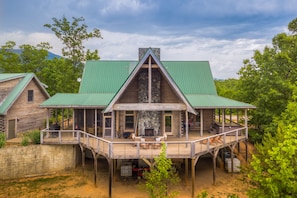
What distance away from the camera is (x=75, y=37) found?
114 ft

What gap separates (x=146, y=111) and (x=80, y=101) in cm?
574

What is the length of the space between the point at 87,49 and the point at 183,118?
72.8 feet

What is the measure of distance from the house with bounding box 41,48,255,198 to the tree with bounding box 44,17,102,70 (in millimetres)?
12142

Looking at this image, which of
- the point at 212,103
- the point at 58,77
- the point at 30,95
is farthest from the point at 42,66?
the point at 212,103

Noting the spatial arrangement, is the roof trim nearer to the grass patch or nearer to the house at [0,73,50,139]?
the grass patch

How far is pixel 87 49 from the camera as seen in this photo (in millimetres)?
35062

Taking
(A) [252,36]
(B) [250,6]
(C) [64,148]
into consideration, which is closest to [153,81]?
(C) [64,148]

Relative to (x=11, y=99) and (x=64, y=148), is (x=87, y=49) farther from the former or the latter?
(x=64, y=148)

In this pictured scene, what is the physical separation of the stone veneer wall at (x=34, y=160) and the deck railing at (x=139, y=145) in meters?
0.73

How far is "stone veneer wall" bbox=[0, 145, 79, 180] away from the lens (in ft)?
50.9

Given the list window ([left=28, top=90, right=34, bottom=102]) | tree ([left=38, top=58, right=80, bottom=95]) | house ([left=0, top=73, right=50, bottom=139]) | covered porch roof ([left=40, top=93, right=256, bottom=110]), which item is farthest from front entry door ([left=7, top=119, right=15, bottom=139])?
tree ([left=38, top=58, right=80, bottom=95])

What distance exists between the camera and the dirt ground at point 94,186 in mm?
13648

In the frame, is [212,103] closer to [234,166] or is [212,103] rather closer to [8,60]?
[234,166]

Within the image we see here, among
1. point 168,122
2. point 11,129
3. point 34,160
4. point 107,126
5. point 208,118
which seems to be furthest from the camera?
point 208,118
